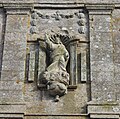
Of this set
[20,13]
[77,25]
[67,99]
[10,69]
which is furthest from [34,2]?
[67,99]

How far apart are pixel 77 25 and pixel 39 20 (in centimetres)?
99

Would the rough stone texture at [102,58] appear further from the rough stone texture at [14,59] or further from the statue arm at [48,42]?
the rough stone texture at [14,59]

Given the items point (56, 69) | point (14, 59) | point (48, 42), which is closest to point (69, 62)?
point (56, 69)

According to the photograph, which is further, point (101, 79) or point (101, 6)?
point (101, 6)

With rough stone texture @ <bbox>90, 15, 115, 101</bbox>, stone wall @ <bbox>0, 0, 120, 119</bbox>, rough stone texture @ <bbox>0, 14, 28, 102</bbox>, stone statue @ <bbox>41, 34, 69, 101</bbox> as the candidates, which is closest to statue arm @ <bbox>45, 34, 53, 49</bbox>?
stone statue @ <bbox>41, 34, 69, 101</bbox>

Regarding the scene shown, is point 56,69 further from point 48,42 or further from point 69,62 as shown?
point 48,42

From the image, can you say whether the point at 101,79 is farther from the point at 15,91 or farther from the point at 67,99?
the point at 15,91

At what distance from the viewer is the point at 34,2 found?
12.3 meters

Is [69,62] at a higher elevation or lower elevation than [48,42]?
lower

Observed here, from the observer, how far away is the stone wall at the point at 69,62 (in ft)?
35.0

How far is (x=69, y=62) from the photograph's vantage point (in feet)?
37.4

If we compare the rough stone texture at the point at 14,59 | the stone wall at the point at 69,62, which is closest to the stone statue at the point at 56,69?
the stone wall at the point at 69,62

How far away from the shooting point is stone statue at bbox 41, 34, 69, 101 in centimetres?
1080

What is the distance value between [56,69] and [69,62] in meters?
0.47
